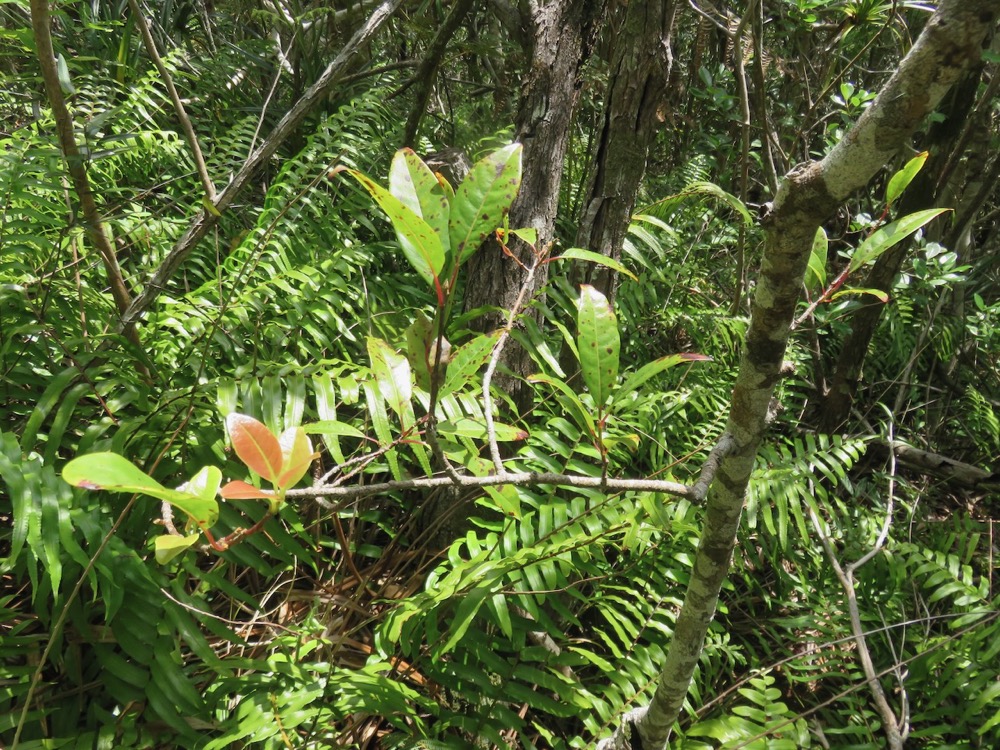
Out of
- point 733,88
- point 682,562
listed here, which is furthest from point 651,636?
point 733,88

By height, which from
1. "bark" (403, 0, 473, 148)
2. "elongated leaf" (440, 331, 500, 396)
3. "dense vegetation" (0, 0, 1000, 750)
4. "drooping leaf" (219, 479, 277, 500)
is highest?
"bark" (403, 0, 473, 148)

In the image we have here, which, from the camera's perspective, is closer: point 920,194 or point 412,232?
point 412,232

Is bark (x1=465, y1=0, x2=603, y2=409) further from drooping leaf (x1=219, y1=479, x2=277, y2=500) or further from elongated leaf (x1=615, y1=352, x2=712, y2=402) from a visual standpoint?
drooping leaf (x1=219, y1=479, x2=277, y2=500)

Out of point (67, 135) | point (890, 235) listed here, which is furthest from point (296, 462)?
point (67, 135)

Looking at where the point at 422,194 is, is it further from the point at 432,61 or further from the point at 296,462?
the point at 432,61

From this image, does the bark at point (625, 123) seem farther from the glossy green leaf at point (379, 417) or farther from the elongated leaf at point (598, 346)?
the elongated leaf at point (598, 346)

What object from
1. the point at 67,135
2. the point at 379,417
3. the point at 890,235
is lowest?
the point at 379,417

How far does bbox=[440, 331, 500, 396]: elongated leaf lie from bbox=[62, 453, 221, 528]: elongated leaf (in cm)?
29

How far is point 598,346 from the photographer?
67 cm

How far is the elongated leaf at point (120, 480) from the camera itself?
0.42 meters

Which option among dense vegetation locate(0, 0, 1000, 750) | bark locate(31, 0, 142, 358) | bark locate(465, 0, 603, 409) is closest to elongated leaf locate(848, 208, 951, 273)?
dense vegetation locate(0, 0, 1000, 750)

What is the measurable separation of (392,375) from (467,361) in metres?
0.10

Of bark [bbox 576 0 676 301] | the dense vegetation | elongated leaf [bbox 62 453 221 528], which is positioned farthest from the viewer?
bark [bbox 576 0 676 301]

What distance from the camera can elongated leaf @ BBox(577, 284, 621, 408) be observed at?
0.66 m
